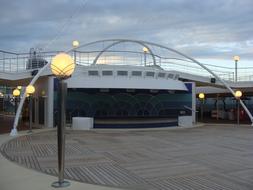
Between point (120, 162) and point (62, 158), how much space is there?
11.0 ft

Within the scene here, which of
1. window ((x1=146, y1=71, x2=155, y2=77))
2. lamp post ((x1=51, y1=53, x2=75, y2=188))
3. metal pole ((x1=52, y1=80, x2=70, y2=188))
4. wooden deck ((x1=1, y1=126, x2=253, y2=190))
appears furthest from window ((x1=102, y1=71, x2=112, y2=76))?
metal pole ((x1=52, y1=80, x2=70, y2=188))

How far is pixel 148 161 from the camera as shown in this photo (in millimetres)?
11469

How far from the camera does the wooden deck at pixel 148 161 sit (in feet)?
28.9

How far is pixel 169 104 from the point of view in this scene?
30125mm

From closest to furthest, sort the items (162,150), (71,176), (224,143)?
1. (71,176)
2. (162,150)
3. (224,143)

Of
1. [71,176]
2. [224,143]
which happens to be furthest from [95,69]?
[71,176]

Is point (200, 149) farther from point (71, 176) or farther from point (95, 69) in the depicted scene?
point (95, 69)

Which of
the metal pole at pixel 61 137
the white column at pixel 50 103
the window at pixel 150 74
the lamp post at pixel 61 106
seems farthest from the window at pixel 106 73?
the metal pole at pixel 61 137

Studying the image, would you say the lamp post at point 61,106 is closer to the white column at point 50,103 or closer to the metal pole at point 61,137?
the metal pole at point 61,137

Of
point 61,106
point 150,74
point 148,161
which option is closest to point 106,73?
point 150,74

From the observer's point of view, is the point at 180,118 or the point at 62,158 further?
the point at 180,118

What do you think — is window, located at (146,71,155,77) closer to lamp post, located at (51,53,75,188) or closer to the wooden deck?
the wooden deck

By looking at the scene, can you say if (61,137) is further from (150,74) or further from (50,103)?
(150,74)

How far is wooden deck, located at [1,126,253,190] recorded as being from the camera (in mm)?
8797
